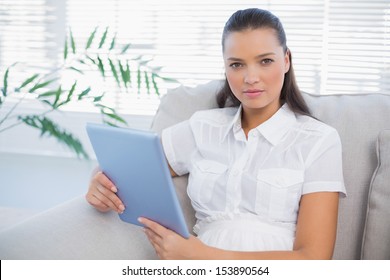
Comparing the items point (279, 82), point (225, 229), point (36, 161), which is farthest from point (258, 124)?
point (36, 161)

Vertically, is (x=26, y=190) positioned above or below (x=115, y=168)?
below

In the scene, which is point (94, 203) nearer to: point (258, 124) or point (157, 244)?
point (157, 244)

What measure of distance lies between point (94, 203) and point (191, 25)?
1757mm

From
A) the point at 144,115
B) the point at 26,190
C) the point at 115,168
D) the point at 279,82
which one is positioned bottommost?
the point at 26,190

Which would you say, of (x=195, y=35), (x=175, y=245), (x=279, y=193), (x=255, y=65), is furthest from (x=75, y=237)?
(x=195, y=35)

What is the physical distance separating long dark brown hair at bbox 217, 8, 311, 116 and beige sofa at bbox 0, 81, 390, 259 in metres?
0.09

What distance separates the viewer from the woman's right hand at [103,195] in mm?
1483

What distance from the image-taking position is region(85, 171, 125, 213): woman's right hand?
1483 millimetres

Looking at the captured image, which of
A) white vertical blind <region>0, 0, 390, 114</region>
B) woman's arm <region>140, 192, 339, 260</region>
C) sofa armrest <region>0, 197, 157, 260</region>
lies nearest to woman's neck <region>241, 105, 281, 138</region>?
woman's arm <region>140, 192, 339, 260</region>

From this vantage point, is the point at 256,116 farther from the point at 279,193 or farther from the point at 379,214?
the point at 379,214

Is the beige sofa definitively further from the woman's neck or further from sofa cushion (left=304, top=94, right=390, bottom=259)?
the woman's neck

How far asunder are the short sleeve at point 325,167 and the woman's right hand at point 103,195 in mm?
485

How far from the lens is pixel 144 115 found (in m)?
3.27

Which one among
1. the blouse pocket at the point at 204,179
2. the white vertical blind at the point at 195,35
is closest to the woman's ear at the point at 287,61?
Result: the blouse pocket at the point at 204,179
